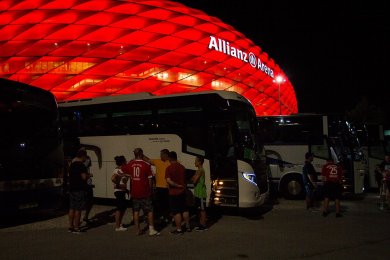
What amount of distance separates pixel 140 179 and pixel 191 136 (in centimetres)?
289

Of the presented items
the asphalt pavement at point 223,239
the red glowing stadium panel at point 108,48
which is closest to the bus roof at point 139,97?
the asphalt pavement at point 223,239

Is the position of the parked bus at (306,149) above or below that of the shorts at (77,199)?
above

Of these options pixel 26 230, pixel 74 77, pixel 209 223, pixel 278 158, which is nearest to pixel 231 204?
pixel 209 223

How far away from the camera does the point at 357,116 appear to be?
46.1 meters

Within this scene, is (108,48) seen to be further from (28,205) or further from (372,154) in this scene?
(28,205)

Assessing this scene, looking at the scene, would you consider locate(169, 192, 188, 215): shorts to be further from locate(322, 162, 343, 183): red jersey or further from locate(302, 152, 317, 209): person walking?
locate(302, 152, 317, 209): person walking

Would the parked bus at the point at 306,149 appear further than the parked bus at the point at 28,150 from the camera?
Yes

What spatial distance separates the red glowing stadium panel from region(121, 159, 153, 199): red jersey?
2047 cm

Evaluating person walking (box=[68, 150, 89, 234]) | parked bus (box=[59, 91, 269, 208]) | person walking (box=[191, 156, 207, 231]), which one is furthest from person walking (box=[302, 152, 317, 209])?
person walking (box=[68, 150, 89, 234])

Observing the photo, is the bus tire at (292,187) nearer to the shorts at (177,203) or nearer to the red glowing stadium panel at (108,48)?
the shorts at (177,203)

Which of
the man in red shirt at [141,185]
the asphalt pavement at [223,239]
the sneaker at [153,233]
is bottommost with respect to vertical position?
the asphalt pavement at [223,239]

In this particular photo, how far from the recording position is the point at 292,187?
14.4 metres

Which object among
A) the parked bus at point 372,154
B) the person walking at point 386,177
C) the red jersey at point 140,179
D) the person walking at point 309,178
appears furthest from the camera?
the parked bus at point 372,154

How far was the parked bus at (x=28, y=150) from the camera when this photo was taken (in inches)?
310
